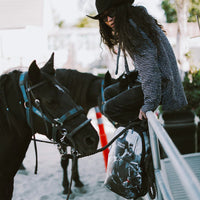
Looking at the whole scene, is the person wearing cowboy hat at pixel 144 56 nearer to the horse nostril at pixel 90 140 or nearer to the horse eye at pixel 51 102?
the horse nostril at pixel 90 140

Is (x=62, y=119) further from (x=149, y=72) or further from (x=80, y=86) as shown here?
(x=80, y=86)

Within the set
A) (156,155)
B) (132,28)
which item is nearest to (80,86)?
(132,28)

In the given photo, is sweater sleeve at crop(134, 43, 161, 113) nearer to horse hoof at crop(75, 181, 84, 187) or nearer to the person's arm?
the person's arm

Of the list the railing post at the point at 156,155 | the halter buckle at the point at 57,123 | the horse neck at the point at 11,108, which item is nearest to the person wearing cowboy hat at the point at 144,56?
the railing post at the point at 156,155

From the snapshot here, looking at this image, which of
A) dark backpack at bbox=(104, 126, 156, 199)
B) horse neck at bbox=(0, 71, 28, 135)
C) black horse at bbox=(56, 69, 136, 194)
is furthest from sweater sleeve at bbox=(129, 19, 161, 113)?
black horse at bbox=(56, 69, 136, 194)

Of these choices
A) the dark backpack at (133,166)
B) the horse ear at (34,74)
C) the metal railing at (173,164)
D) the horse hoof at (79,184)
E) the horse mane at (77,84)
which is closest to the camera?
the metal railing at (173,164)

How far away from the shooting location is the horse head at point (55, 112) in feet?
6.17

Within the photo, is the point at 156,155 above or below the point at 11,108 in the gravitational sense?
below

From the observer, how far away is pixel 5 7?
22.1 m

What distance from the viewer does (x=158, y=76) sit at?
151 centimetres

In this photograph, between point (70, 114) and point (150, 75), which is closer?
point (150, 75)

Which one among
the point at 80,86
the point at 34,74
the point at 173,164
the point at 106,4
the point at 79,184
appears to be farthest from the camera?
the point at 79,184

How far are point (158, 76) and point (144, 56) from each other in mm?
160

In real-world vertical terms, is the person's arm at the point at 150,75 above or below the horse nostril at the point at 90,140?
above
